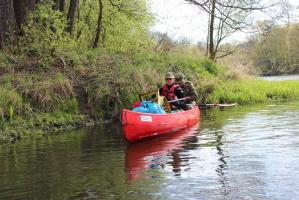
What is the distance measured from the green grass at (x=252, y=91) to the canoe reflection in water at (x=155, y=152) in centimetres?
863

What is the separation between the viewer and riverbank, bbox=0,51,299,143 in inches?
606

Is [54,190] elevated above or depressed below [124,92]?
below

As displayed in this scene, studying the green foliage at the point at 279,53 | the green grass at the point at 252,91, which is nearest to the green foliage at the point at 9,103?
the green grass at the point at 252,91

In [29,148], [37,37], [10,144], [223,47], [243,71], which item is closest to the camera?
[29,148]

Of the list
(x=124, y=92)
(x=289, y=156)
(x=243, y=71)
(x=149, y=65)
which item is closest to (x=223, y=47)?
(x=243, y=71)

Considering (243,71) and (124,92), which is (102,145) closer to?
(124,92)

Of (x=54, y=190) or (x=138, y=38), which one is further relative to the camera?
(x=138, y=38)

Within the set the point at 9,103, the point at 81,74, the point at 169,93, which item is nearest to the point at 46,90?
the point at 9,103

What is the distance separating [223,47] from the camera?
29.9 m

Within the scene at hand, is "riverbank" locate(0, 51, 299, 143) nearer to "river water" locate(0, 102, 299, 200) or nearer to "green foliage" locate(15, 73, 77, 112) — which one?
"green foliage" locate(15, 73, 77, 112)

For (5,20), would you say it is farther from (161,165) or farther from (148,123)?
(161,165)

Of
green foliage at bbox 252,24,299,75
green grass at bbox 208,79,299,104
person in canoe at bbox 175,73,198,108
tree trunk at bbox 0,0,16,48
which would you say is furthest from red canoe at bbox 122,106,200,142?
green foliage at bbox 252,24,299,75

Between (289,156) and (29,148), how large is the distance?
20.1 feet

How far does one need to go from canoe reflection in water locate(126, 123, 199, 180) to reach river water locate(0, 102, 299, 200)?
0.02 m
